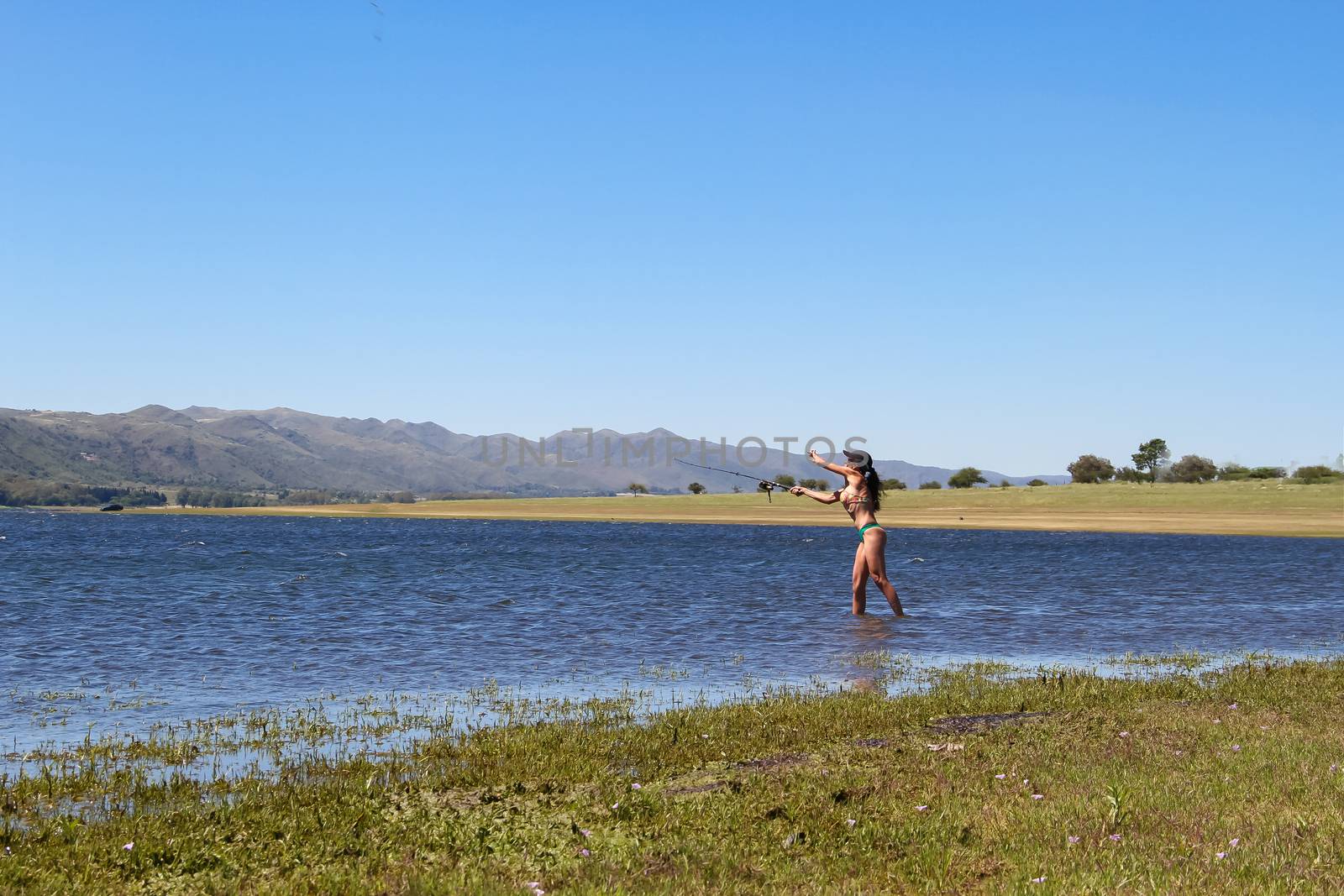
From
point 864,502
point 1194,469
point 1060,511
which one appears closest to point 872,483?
point 864,502

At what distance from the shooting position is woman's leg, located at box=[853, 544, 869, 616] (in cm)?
2723

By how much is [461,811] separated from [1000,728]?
6.53m

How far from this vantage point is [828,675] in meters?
19.4

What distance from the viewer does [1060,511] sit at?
119062 millimetres

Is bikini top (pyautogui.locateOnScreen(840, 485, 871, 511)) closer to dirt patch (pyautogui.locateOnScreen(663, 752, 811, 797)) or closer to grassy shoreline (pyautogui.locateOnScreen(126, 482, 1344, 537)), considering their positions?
dirt patch (pyautogui.locateOnScreen(663, 752, 811, 797))

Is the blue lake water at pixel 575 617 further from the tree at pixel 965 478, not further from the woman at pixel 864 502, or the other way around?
the tree at pixel 965 478

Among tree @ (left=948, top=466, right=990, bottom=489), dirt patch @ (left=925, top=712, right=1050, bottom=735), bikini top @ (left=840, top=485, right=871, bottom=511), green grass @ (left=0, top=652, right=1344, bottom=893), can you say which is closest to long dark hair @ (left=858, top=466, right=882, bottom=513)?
bikini top @ (left=840, top=485, right=871, bottom=511)

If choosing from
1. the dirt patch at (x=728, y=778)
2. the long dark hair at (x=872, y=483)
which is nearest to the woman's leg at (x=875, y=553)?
the long dark hair at (x=872, y=483)

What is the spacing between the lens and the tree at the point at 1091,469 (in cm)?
18862

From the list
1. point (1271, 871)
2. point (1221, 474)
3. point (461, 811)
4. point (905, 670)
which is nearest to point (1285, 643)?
point (905, 670)

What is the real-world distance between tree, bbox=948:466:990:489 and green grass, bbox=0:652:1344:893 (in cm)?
15957

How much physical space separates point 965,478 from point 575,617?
151186 millimetres

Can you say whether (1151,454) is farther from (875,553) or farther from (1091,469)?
(875,553)

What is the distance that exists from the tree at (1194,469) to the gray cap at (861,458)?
501 feet
